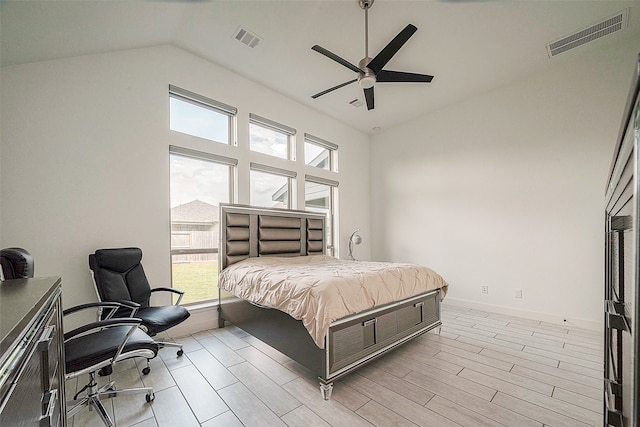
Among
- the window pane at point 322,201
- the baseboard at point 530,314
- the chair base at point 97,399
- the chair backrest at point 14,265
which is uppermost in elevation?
the window pane at point 322,201

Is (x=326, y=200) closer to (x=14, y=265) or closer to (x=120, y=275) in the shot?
(x=120, y=275)

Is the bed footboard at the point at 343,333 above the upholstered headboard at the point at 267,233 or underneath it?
underneath

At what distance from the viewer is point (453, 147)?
4594 millimetres

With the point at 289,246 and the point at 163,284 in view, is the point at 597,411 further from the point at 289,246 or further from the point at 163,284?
the point at 163,284

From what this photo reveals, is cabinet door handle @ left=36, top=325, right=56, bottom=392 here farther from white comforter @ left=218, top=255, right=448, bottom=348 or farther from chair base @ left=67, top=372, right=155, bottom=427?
white comforter @ left=218, top=255, right=448, bottom=348

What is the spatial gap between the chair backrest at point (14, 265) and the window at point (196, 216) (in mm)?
2024

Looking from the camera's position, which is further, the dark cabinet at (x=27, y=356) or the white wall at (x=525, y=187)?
the white wall at (x=525, y=187)

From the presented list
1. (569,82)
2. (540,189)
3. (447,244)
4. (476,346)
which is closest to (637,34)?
(569,82)

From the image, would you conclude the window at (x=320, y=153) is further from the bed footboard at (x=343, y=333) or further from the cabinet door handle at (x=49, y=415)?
the cabinet door handle at (x=49, y=415)

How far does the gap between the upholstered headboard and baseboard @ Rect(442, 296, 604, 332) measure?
253 cm

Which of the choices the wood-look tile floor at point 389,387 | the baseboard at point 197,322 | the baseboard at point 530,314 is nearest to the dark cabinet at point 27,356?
the wood-look tile floor at point 389,387

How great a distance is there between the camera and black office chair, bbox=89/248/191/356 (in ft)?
7.77

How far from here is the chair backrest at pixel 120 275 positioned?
7.94ft

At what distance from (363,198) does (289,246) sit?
2410 mm
